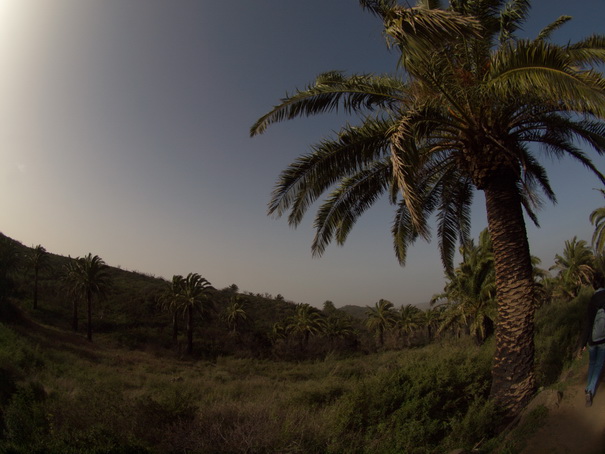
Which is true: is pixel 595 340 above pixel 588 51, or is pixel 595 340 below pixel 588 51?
below

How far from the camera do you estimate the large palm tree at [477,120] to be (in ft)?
15.1

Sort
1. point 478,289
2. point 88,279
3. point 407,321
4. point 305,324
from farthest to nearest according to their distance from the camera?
point 407,321
point 305,324
point 88,279
point 478,289

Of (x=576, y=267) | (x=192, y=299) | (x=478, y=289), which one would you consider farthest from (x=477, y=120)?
(x=192, y=299)

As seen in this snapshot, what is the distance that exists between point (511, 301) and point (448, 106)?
4.05 metres

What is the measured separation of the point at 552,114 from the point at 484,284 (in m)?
12.8

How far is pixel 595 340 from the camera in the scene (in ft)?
15.2

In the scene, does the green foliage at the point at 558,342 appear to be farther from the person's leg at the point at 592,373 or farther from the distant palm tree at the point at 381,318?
the distant palm tree at the point at 381,318

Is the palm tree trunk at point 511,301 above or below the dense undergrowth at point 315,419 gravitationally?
above

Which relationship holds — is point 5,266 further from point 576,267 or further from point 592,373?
point 576,267

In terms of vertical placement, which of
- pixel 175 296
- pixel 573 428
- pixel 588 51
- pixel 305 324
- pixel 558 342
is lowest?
pixel 305 324

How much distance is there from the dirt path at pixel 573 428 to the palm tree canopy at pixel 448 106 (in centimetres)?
317

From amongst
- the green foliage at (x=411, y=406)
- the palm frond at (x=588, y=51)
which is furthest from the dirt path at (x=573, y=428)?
the palm frond at (x=588, y=51)

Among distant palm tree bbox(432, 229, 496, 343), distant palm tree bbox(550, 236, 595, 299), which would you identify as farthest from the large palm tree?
distant palm tree bbox(550, 236, 595, 299)

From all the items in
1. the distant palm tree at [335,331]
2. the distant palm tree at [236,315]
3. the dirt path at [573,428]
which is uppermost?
the dirt path at [573,428]
